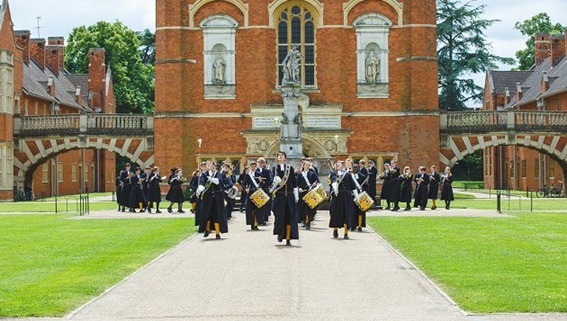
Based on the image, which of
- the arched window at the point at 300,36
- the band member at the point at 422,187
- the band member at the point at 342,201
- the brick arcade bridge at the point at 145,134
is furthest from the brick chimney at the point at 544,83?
the band member at the point at 342,201

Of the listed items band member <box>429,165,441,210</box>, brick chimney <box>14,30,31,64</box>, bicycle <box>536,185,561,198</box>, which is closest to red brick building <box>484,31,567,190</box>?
bicycle <box>536,185,561,198</box>

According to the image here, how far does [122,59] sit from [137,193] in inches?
1781

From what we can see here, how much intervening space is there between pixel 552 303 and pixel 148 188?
28.3 meters

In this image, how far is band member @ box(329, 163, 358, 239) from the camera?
25062 mm

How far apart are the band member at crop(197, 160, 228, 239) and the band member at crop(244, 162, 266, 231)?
11.8ft

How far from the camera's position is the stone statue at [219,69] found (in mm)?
51338

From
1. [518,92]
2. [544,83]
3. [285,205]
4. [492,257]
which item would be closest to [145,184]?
[285,205]

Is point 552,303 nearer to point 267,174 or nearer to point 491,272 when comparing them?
point 491,272

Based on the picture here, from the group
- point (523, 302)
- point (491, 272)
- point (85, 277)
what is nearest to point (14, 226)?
point (85, 277)

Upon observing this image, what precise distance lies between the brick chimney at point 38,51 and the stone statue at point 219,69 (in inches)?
993

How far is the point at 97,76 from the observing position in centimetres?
7712

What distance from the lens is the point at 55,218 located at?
34375 mm

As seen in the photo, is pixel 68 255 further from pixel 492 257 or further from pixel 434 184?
pixel 434 184

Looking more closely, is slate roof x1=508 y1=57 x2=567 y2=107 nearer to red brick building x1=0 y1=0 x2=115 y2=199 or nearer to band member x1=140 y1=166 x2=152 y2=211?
red brick building x1=0 y1=0 x2=115 y2=199
